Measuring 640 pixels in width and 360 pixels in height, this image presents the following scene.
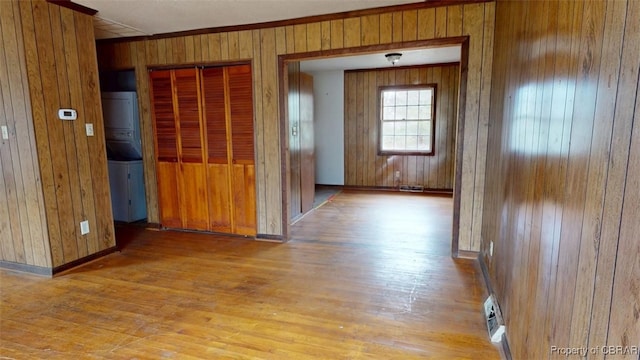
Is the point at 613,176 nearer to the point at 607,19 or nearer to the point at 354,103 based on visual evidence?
the point at 607,19

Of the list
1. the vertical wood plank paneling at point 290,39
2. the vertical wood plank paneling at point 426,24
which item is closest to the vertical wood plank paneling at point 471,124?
the vertical wood plank paneling at point 426,24

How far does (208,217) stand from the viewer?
14.3ft

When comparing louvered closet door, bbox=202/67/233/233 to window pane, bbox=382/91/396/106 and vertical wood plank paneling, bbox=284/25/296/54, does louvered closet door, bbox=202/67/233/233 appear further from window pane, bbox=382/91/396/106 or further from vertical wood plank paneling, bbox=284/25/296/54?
window pane, bbox=382/91/396/106

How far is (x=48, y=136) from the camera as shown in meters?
3.08

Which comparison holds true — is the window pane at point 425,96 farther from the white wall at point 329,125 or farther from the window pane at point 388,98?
the white wall at point 329,125

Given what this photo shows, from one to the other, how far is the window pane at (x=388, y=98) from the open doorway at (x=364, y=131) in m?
0.13

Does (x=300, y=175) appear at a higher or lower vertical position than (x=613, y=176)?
lower

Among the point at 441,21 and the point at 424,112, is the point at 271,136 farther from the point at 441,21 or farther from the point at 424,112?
the point at 424,112

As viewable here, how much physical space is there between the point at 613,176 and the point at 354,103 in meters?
6.53

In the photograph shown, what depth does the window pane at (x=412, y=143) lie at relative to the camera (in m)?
7.05

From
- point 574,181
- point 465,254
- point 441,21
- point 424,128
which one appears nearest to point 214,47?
point 441,21

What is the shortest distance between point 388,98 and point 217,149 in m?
4.10

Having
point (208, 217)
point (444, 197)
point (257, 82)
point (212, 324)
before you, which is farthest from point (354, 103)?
point (212, 324)

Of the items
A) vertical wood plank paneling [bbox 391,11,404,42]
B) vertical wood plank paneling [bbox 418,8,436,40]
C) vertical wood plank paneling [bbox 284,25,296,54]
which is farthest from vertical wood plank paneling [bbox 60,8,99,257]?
vertical wood plank paneling [bbox 418,8,436,40]
